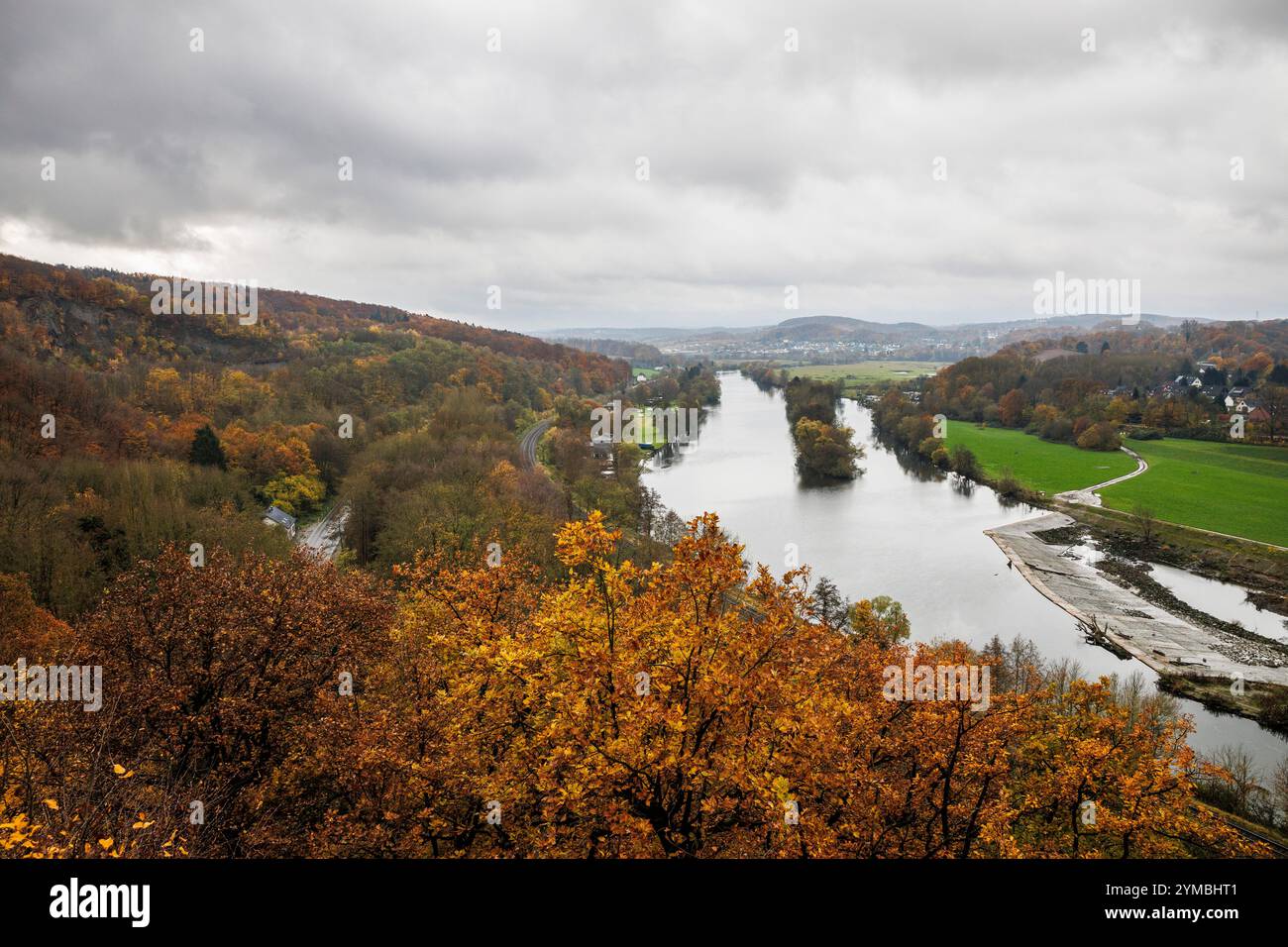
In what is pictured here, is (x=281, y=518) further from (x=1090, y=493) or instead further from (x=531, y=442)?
(x=1090, y=493)

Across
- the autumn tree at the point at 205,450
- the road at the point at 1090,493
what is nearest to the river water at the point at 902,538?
the road at the point at 1090,493

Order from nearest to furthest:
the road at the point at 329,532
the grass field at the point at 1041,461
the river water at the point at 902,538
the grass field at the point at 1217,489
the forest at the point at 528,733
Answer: the forest at the point at 528,733 < the river water at the point at 902,538 < the road at the point at 329,532 < the grass field at the point at 1217,489 < the grass field at the point at 1041,461

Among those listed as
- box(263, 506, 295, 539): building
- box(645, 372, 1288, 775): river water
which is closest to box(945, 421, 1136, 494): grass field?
box(645, 372, 1288, 775): river water

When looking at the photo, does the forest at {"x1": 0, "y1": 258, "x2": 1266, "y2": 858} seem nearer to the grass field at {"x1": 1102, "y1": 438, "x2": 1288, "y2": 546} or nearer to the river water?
the river water

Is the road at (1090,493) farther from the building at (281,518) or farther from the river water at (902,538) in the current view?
the building at (281,518)

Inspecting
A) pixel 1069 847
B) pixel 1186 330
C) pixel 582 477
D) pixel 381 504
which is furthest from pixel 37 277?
pixel 1186 330
